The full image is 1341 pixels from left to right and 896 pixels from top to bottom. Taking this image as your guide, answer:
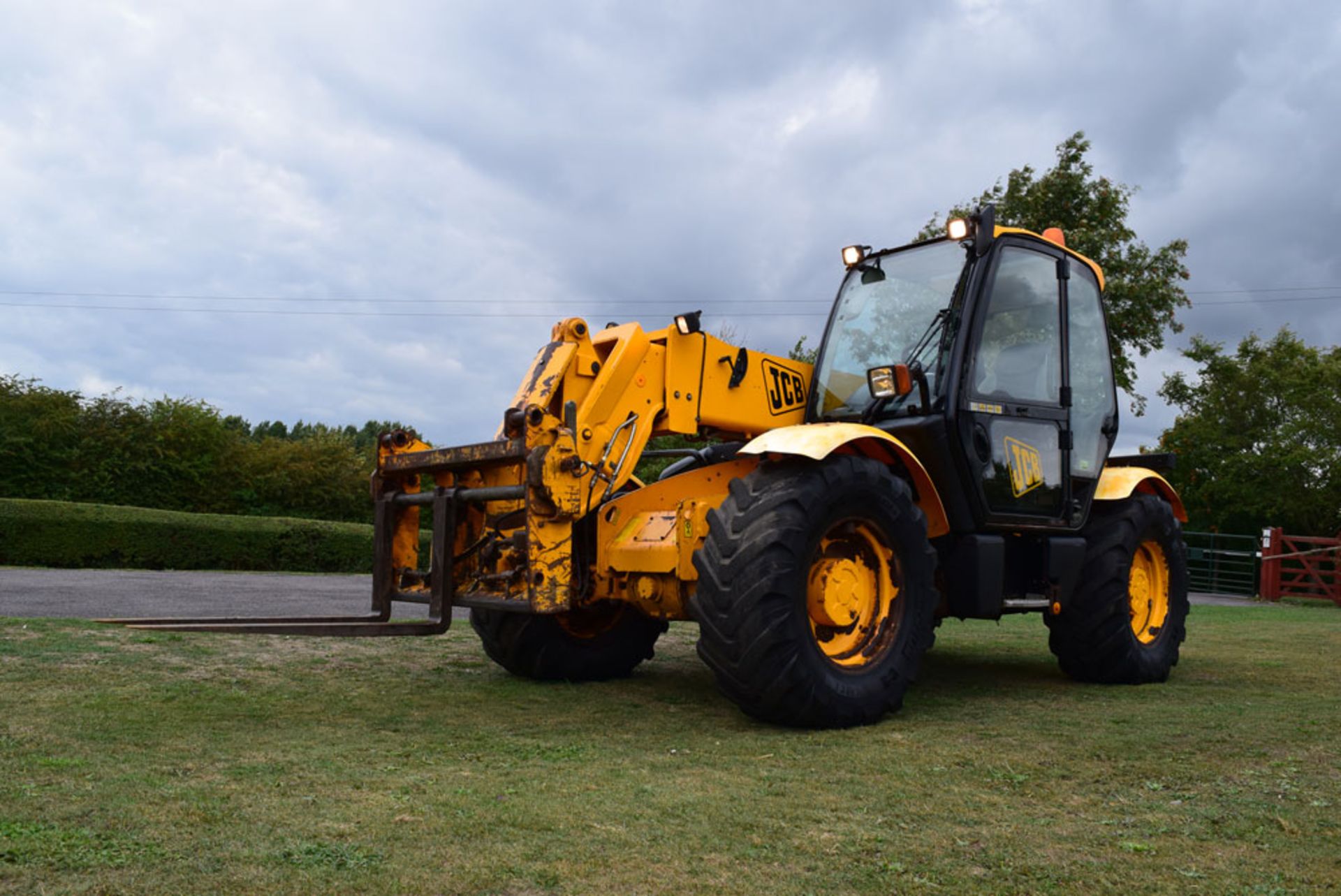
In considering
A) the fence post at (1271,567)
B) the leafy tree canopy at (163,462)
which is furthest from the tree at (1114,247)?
the leafy tree canopy at (163,462)

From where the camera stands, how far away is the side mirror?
6.29m

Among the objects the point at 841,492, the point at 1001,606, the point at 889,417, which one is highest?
the point at 889,417

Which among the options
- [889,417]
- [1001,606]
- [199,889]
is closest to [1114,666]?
[1001,606]

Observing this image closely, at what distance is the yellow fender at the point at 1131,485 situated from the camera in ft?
24.9

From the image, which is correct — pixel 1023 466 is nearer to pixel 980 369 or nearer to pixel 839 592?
pixel 980 369

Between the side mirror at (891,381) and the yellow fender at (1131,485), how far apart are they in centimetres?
204

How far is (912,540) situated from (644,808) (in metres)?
2.61

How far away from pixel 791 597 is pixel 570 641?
2156 millimetres

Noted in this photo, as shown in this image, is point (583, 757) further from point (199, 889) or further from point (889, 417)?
point (889, 417)

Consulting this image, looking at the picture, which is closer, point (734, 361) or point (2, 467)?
point (734, 361)

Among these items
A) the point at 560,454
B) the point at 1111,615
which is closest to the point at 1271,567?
the point at 1111,615

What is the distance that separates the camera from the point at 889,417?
6555mm

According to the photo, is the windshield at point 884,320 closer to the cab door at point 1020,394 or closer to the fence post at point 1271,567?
the cab door at point 1020,394

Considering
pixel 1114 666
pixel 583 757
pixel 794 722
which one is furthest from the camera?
pixel 1114 666
